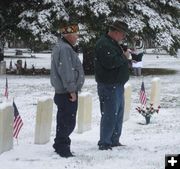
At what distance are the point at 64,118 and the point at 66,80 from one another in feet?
1.84

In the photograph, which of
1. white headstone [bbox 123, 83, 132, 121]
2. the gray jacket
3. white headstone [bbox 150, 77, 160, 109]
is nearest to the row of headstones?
the gray jacket

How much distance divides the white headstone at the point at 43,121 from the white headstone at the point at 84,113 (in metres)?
Answer: 1.19

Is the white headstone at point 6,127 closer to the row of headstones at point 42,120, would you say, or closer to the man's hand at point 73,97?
the row of headstones at point 42,120

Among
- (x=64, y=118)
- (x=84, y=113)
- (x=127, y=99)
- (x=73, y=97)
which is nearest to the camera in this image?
(x=73, y=97)

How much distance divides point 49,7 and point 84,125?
662 inches

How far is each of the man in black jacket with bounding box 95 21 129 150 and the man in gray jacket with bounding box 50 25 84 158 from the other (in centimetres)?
47

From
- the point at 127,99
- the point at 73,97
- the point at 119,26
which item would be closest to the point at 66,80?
the point at 73,97

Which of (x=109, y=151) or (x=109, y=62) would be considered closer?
(x=109, y=62)

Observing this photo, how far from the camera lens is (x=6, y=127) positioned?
26.3 ft

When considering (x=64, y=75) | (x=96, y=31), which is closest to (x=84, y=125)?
(x=64, y=75)

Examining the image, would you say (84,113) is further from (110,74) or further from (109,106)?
(110,74)

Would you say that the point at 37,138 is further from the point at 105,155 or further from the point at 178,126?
the point at 178,126

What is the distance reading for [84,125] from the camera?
401 inches

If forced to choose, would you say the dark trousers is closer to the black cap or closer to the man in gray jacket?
the man in gray jacket
